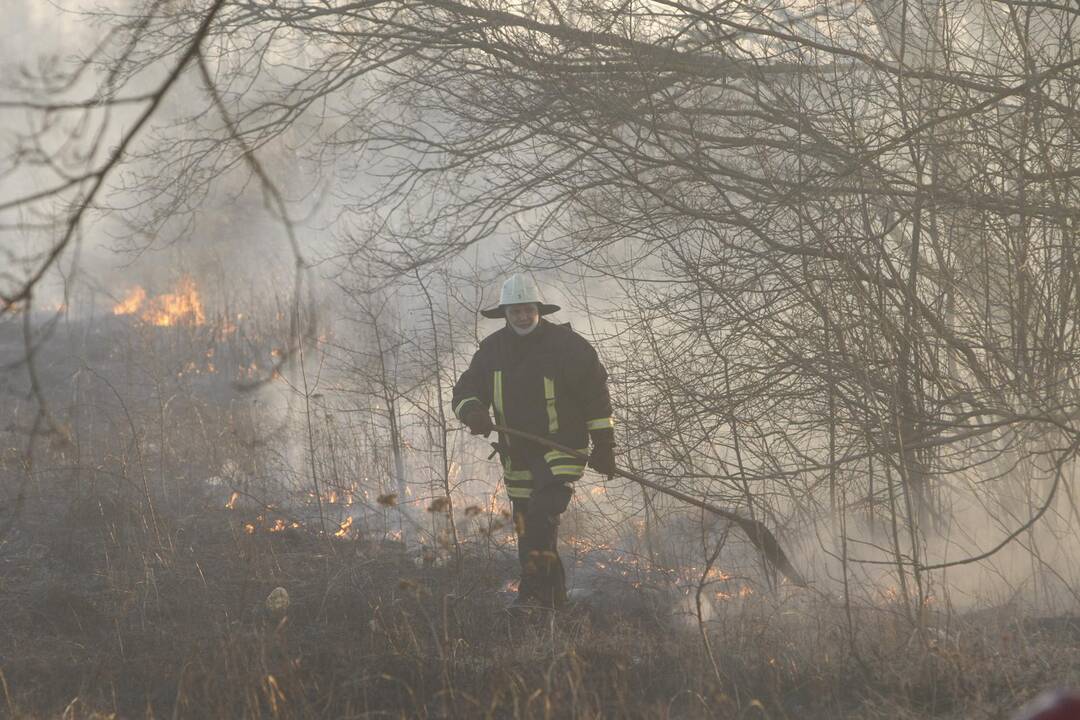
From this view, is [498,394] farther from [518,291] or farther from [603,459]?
[603,459]

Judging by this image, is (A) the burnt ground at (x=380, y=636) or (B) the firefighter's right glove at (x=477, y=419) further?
(B) the firefighter's right glove at (x=477, y=419)

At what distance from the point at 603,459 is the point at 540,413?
1.33 feet

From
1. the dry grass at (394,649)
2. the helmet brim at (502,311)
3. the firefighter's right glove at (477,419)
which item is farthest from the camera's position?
the helmet brim at (502,311)

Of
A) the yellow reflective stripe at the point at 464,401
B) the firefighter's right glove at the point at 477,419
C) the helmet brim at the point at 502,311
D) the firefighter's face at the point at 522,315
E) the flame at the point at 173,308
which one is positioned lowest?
Result: the firefighter's right glove at the point at 477,419

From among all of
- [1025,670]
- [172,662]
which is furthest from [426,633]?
[1025,670]

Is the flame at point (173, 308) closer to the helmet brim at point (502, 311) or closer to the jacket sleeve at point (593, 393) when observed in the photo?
the helmet brim at point (502, 311)

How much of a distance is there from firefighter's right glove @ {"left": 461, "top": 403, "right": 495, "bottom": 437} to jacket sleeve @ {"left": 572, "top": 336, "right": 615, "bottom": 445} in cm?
49

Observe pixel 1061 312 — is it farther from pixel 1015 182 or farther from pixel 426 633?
pixel 426 633

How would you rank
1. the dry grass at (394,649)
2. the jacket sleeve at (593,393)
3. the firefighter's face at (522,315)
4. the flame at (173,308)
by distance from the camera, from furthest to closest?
1. the flame at (173,308)
2. the firefighter's face at (522,315)
3. the jacket sleeve at (593,393)
4. the dry grass at (394,649)

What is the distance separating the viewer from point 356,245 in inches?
333

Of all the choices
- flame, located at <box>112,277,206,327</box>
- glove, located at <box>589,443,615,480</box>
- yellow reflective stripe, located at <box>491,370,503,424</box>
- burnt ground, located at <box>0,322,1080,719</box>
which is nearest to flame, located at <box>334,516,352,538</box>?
burnt ground, located at <box>0,322,1080,719</box>

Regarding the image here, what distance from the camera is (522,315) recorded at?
5.58 meters

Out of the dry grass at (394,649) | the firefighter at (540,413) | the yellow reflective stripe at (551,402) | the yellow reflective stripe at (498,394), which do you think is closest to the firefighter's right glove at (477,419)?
the firefighter at (540,413)

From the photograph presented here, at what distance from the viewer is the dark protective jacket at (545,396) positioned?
549 cm
